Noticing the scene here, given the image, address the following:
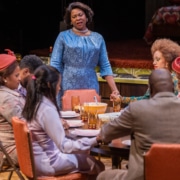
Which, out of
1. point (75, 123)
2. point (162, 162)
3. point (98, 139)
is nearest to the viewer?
point (162, 162)

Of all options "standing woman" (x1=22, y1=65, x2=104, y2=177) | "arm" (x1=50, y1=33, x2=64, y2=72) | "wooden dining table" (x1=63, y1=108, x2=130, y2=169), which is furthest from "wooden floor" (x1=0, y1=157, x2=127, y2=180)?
"wooden dining table" (x1=63, y1=108, x2=130, y2=169)

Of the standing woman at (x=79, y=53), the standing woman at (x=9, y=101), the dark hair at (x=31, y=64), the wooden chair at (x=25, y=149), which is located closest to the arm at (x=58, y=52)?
the standing woman at (x=79, y=53)

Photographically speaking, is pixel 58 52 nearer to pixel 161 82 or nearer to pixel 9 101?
pixel 9 101

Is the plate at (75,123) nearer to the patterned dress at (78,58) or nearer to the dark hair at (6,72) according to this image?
the dark hair at (6,72)

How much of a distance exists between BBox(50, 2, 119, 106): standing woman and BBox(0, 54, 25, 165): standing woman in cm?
123

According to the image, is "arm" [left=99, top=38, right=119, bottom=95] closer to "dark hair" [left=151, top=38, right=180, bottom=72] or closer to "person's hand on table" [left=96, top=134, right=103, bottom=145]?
"dark hair" [left=151, top=38, right=180, bottom=72]

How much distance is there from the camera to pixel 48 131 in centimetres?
350

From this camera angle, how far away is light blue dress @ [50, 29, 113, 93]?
17.7 ft

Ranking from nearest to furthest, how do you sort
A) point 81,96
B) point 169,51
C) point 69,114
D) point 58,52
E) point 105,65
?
point 69,114 → point 169,51 → point 81,96 → point 58,52 → point 105,65

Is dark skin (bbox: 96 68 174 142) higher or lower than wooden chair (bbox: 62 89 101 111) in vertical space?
higher

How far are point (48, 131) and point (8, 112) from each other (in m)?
0.63

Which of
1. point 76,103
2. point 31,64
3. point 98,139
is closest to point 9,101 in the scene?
point 31,64

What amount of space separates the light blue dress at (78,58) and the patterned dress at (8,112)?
4.34 feet

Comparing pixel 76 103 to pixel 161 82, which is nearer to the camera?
pixel 161 82
